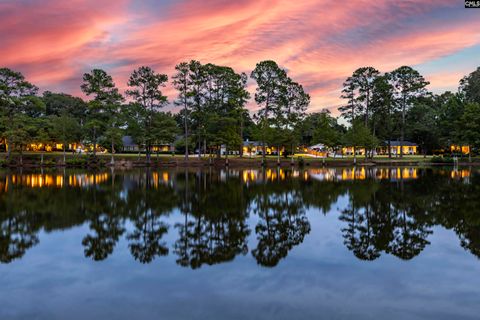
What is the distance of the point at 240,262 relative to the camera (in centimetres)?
945

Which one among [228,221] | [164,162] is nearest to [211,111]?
[164,162]

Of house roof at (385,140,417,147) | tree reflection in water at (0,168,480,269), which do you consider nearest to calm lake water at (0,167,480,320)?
tree reflection in water at (0,168,480,269)

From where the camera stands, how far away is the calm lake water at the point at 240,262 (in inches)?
267

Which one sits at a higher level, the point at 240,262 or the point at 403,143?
the point at 403,143

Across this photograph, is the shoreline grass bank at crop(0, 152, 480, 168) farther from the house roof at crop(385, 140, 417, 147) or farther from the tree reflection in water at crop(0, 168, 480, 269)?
the tree reflection in water at crop(0, 168, 480, 269)

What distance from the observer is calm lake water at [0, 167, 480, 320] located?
22.2 ft

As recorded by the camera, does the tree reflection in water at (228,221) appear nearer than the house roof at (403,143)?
Yes

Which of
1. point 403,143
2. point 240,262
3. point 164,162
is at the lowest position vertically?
point 240,262

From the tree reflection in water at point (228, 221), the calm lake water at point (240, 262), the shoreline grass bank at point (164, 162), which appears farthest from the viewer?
the shoreline grass bank at point (164, 162)

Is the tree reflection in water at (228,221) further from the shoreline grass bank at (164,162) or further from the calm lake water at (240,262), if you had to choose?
the shoreline grass bank at (164,162)

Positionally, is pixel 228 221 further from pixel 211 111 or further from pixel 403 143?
pixel 403 143

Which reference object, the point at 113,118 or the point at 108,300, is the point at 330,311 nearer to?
the point at 108,300

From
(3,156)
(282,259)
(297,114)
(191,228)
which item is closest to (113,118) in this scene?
(3,156)

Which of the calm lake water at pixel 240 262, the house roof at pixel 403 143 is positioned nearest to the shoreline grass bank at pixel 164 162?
the house roof at pixel 403 143
